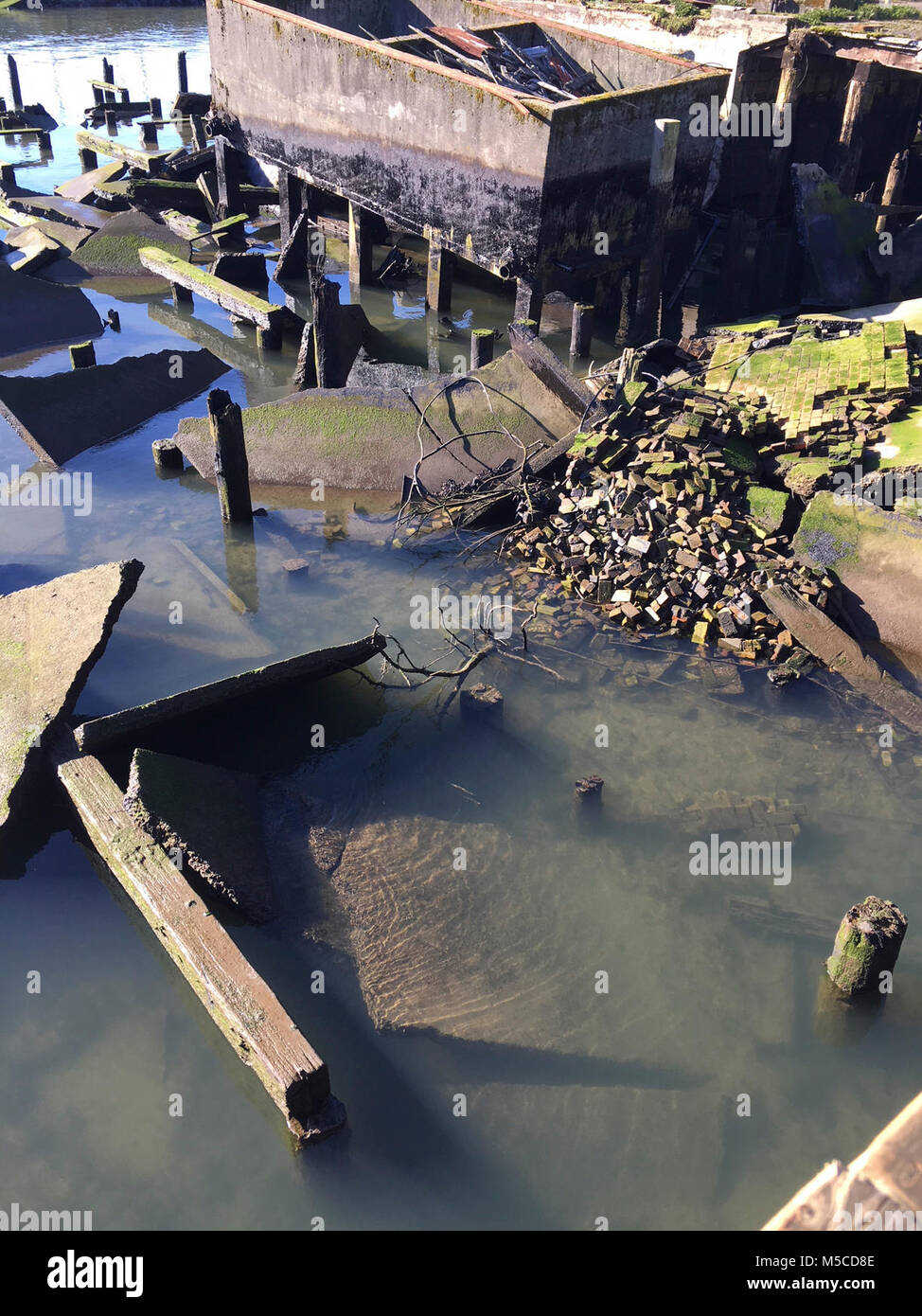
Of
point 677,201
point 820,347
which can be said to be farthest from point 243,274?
point 820,347

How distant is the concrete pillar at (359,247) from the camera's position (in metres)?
15.7

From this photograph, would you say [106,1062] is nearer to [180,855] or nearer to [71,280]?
[180,855]

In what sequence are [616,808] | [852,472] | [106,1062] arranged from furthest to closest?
[852,472] → [616,808] → [106,1062]

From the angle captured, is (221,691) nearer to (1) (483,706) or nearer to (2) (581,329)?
(1) (483,706)

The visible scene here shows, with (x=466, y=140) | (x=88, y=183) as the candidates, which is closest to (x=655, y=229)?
(x=466, y=140)

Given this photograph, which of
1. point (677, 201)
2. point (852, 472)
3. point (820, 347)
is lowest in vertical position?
point (852, 472)

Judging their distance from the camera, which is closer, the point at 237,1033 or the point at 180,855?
the point at 237,1033

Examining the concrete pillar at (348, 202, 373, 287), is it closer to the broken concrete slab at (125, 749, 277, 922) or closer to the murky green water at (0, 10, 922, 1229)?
the murky green water at (0, 10, 922, 1229)

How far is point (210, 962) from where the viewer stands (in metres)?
5.16

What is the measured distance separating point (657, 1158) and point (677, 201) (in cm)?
1319

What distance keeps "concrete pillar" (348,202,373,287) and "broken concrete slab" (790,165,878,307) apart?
6970 mm

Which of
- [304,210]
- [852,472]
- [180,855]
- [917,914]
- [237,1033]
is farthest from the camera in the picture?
[304,210]

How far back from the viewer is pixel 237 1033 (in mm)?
4949

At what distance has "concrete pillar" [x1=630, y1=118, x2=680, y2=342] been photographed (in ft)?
40.6
